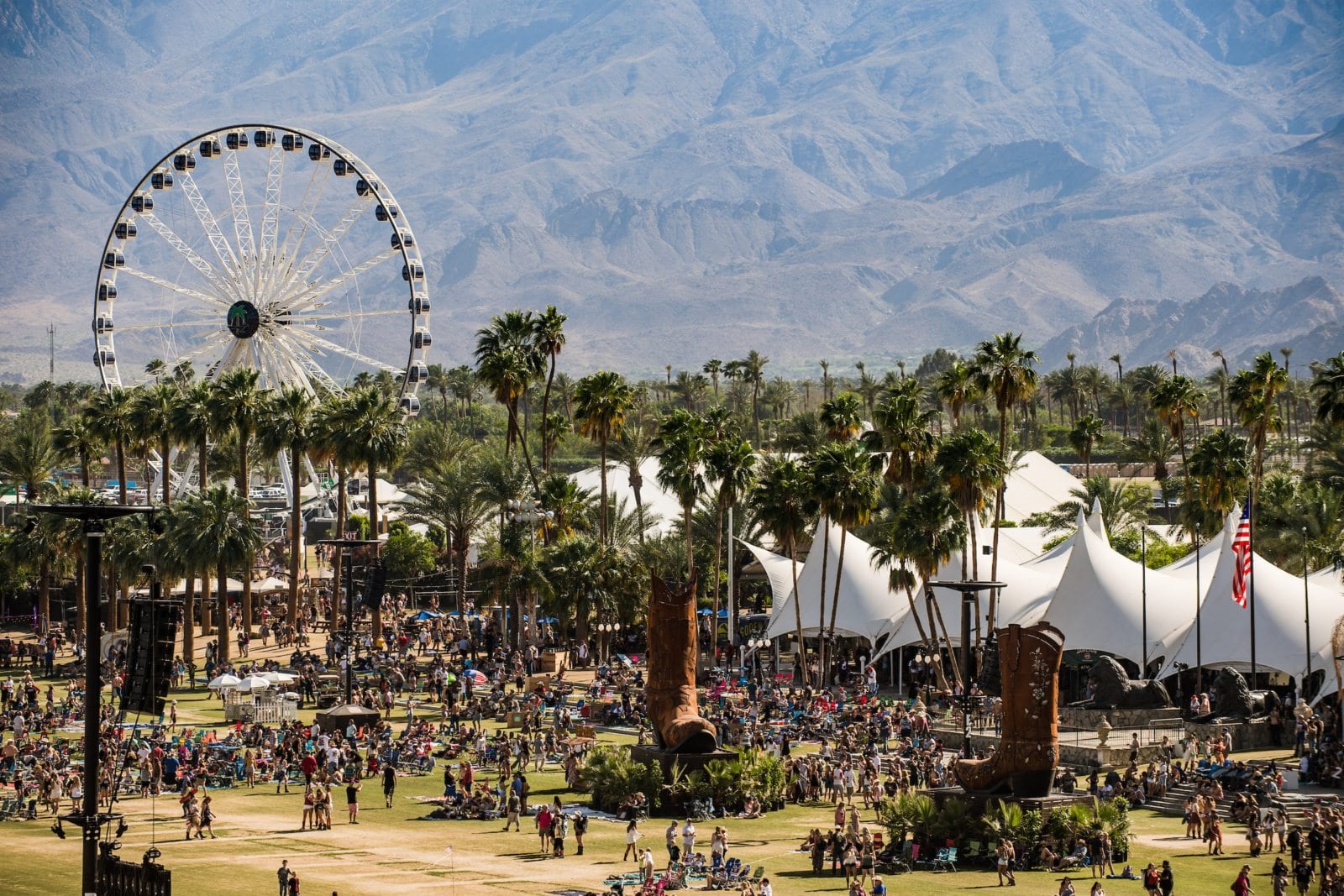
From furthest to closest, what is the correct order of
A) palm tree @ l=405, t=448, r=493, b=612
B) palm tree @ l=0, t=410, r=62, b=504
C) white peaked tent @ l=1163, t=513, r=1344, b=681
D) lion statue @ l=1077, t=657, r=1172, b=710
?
palm tree @ l=0, t=410, r=62, b=504
palm tree @ l=405, t=448, r=493, b=612
white peaked tent @ l=1163, t=513, r=1344, b=681
lion statue @ l=1077, t=657, r=1172, b=710

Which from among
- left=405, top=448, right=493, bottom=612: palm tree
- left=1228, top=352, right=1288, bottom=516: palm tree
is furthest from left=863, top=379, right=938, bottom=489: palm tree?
left=405, top=448, right=493, bottom=612: palm tree

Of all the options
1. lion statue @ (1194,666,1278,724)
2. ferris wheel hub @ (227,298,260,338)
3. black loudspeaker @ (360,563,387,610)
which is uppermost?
ferris wheel hub @ (227,298,260,338)

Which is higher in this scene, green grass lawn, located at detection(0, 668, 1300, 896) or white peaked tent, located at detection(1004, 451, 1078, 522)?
white peaked tent, located at detection(1004, 451, 1078, 522)

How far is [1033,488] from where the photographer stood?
104 m

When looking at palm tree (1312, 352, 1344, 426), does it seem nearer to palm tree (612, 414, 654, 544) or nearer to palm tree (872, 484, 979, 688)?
palm tree (872, 484, 979, 688)

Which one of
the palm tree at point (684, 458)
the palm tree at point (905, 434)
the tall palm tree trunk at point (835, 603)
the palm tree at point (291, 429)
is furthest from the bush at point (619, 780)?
the palm tree at point (291, 429)

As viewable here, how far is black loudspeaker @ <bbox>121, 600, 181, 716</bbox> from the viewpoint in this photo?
28438 mm

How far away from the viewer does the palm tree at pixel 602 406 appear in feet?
271

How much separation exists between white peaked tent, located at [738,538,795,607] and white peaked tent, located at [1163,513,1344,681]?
18465mm

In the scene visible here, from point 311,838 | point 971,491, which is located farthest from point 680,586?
point 971,491

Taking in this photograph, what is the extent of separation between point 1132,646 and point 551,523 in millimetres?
28036

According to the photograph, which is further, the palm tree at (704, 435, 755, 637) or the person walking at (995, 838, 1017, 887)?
the palm tree at (704, 435, 755, 637)

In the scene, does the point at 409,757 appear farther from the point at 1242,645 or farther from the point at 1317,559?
the point at 1317,559

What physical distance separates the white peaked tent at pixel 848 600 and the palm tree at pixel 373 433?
19041 millimetres
